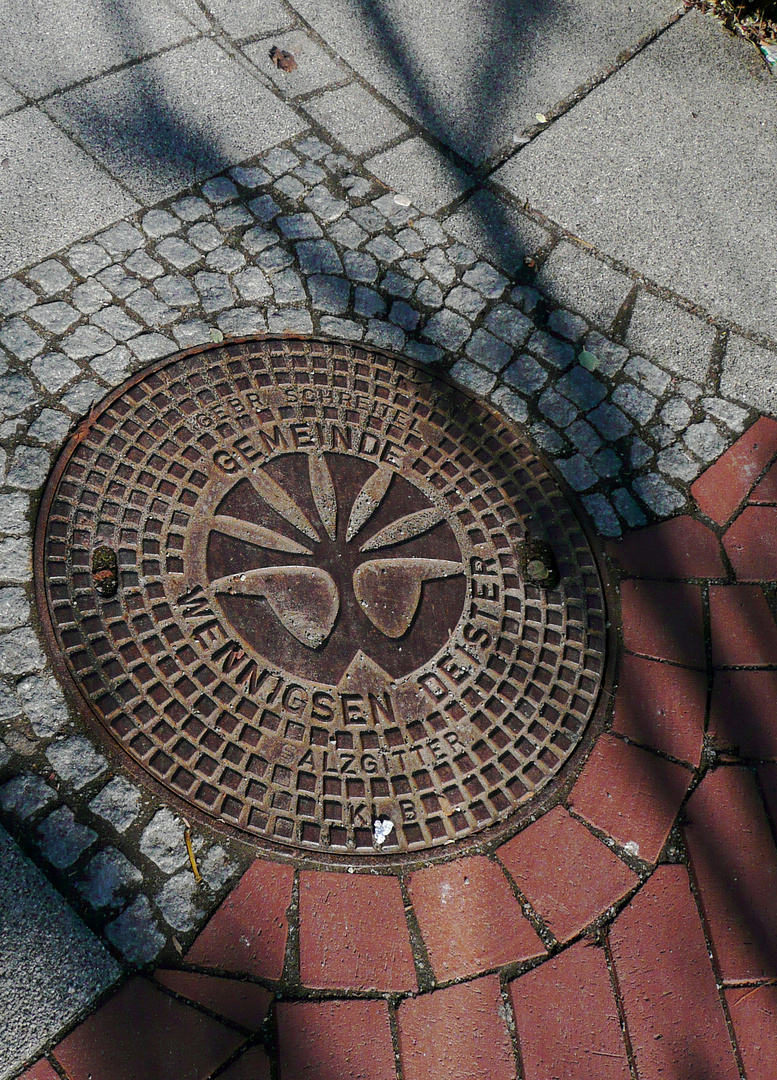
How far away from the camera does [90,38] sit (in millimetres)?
3387

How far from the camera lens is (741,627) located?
255 centimetres

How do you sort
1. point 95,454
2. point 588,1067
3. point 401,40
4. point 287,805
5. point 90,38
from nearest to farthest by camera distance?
point 588,1067, point 287,805, point 95,454, point 90,38, point 401,40

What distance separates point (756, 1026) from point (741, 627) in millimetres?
1045

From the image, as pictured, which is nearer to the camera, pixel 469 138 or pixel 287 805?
pixel 287 805

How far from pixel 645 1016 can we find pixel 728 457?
1710mm

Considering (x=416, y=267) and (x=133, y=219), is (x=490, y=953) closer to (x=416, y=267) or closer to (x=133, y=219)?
(x=416, y=267)

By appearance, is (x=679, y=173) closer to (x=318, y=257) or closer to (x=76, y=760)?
(x=318, y=257)

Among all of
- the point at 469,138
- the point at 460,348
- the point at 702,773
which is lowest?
the point at 702,773

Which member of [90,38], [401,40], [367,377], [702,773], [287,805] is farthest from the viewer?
[401,40]

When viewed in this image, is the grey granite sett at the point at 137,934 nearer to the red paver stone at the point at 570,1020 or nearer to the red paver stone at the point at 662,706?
the red paver stone at the point at 570,1020

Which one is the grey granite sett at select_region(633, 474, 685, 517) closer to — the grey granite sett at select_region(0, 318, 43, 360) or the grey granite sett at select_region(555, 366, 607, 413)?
the grey granite sett at select_region(555, 366, 607, 413)

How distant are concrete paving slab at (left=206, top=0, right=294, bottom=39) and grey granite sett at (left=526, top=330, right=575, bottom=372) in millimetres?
1830

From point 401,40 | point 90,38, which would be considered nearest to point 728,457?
point 401,40

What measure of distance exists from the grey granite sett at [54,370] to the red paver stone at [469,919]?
175 centimetres
